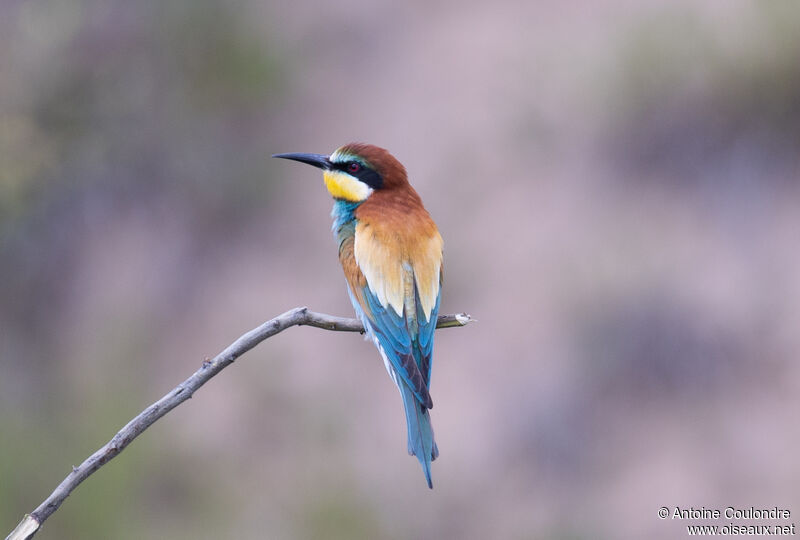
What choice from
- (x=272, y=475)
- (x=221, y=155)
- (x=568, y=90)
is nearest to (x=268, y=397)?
(x=272, y=475)

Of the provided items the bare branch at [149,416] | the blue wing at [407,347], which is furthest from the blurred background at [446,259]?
the bare branch at [149,416]

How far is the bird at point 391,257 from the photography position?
5.38 ft

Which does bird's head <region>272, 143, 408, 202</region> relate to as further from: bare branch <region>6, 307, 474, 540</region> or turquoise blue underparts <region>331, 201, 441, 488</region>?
bare branch <region>6, 307, 474, 540</region>

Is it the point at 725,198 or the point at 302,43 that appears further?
the point at 302,43

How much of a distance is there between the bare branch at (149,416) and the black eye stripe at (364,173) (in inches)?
22.1

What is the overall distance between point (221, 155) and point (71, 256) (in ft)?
4.22

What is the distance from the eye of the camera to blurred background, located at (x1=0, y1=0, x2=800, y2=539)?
4.06 meters

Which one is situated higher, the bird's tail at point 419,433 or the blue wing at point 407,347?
the blue wing at point 407,347

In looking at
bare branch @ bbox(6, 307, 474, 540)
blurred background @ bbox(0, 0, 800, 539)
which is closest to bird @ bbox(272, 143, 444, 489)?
bare branch @ bbox(6, 307, 474, 540)

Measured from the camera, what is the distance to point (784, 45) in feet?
14.3

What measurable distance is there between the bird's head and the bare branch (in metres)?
0.55

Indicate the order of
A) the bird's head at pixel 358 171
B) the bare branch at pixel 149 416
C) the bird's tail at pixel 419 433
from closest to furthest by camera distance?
the bare branch at pixel 149 416, the bird's tail at pixel 419 433, the bird's head at pixel 358 171

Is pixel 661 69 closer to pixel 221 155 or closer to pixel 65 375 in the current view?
pixel 221 155

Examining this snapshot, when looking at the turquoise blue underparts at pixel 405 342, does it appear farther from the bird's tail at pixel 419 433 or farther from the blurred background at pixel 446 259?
the blurred background at pixel 446 259
